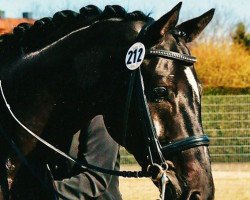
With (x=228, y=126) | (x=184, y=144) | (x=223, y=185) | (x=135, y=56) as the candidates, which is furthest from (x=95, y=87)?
(x=228, y=126)

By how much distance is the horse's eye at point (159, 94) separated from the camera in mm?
3736

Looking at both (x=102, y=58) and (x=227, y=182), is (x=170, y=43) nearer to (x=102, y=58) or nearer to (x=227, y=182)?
(x=102, y=58)

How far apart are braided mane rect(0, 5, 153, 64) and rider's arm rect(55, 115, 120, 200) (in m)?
0.72

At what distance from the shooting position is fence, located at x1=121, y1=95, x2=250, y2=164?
1925cm

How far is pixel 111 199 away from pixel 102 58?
1.48 meters

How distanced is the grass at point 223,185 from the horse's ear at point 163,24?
9.07 meters

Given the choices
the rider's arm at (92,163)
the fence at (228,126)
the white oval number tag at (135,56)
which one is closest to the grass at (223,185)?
the fence at (228,126)

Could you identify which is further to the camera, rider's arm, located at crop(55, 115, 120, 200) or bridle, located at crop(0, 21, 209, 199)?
rider's arm, located at crop(55, 115, 120, 200)

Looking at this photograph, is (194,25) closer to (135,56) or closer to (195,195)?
(135,56)

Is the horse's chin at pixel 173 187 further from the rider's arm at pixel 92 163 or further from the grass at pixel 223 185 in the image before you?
the grass at pixel 223 185

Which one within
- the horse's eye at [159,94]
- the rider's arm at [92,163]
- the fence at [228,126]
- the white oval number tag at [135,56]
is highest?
the white oval number tag at [135,56]

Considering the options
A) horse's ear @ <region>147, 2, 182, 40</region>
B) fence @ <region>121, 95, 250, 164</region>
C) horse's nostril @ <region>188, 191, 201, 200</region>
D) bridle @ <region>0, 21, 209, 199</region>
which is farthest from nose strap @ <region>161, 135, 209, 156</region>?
fence @ <region>121, 95, 250, 164</region>

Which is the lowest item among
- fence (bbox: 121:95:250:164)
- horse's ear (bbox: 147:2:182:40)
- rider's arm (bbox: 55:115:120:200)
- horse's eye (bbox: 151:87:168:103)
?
fence (bbox: 121:95:250:164)

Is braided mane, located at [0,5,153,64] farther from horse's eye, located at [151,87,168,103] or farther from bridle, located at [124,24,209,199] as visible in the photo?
horse's eye, located at [151,87,168,103]
